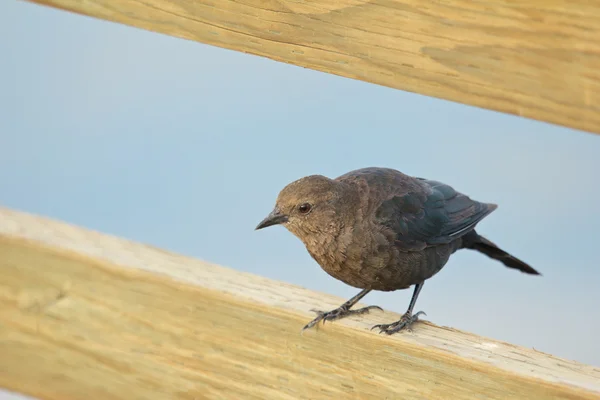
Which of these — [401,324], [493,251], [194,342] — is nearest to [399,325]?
[401,324]

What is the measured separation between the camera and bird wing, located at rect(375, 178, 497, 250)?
3.12 m

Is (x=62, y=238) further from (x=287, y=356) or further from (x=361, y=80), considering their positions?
(x=361, y=80)

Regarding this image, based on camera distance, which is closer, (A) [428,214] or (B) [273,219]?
(B) [273,219]

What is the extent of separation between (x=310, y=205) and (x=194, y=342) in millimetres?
647

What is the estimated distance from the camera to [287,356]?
246 cm

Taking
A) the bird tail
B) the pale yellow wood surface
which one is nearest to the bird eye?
the bird tail

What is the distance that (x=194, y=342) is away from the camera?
8.61ft

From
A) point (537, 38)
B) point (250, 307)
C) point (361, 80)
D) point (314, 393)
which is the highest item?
A: point (537, 38)

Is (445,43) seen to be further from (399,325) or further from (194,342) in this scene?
(194,342)

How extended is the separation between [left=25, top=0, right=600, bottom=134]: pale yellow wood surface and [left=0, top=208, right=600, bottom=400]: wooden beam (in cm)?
67

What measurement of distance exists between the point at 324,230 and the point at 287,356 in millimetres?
657

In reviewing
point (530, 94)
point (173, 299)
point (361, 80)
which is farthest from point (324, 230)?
point (530, 94)

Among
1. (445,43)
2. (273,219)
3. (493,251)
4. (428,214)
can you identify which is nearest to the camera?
(445,43)

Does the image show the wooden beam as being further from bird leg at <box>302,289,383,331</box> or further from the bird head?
the bird head
